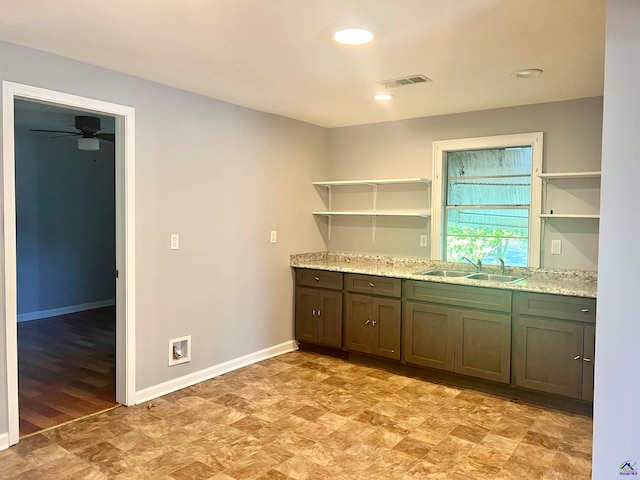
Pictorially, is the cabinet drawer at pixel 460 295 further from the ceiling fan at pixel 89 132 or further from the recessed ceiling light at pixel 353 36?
the ceiling fan at pixel 89 132

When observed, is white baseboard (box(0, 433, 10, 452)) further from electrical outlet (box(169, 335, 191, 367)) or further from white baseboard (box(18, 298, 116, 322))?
white baseboard (box(18, 298, 116, 322))

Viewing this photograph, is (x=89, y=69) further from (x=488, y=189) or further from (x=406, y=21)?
(x=488, y=189)

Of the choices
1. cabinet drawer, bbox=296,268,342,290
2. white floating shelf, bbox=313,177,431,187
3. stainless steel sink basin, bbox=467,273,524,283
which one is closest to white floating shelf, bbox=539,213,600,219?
stainless steel sink basin, bbox=467,273,524,283

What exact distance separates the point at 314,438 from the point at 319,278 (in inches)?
72.4

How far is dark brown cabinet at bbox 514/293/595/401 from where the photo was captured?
316cm

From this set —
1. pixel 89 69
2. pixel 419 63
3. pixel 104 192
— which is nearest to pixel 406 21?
pixel 419 63

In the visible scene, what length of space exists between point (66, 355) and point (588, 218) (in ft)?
15.4

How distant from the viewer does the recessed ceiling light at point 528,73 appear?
117 inches

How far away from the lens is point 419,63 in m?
2.85

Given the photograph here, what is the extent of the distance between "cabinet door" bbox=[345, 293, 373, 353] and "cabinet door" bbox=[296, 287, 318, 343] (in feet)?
1.22

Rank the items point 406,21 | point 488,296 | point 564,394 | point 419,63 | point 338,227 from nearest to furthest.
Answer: point 406,21
point 419,63
point 564,394
point 488,296
point 338,227

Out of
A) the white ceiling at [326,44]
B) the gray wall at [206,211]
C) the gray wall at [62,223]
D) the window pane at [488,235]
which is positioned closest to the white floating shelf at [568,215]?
the window pane at [488,235]

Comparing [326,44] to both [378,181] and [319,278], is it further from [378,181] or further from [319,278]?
[319,278]

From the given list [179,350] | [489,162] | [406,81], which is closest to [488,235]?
[489,162]
